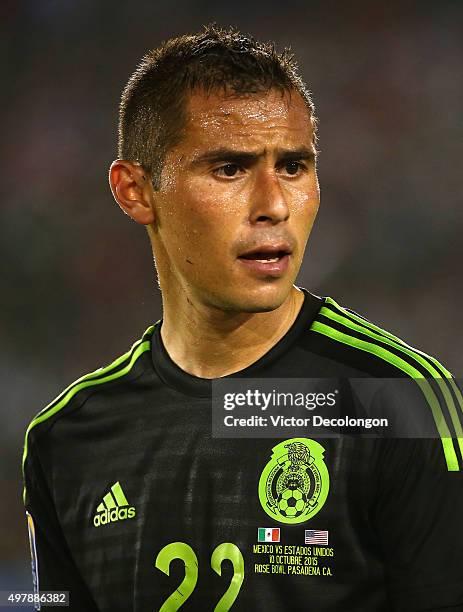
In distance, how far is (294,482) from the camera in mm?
2676

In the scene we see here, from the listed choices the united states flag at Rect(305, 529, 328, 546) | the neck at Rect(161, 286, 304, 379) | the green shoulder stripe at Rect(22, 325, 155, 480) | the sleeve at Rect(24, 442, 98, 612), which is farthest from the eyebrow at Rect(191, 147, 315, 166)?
the sleeve at Rect(24, 442, 98, 612)

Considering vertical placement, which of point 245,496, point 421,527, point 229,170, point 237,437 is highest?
point 229,170

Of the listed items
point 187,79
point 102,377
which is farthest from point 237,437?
point 187,79

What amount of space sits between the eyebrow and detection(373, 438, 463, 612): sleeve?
2.49 feet

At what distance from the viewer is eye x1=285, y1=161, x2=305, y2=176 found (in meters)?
2.64

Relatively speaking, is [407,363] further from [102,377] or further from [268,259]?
[102,377]

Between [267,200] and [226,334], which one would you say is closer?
[267,200]

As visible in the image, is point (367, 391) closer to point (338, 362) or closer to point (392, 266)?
point (338, 362)

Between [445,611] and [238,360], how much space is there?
867mm

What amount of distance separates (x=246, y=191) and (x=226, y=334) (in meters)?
0.44

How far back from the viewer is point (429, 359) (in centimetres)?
268

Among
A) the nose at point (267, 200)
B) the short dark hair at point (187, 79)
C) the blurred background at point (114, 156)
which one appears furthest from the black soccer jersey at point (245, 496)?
the blurred background at point (114, 156)

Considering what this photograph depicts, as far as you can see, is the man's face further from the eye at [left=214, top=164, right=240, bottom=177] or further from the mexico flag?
the mexico flag

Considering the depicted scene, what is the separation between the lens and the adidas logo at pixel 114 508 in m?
2.87
